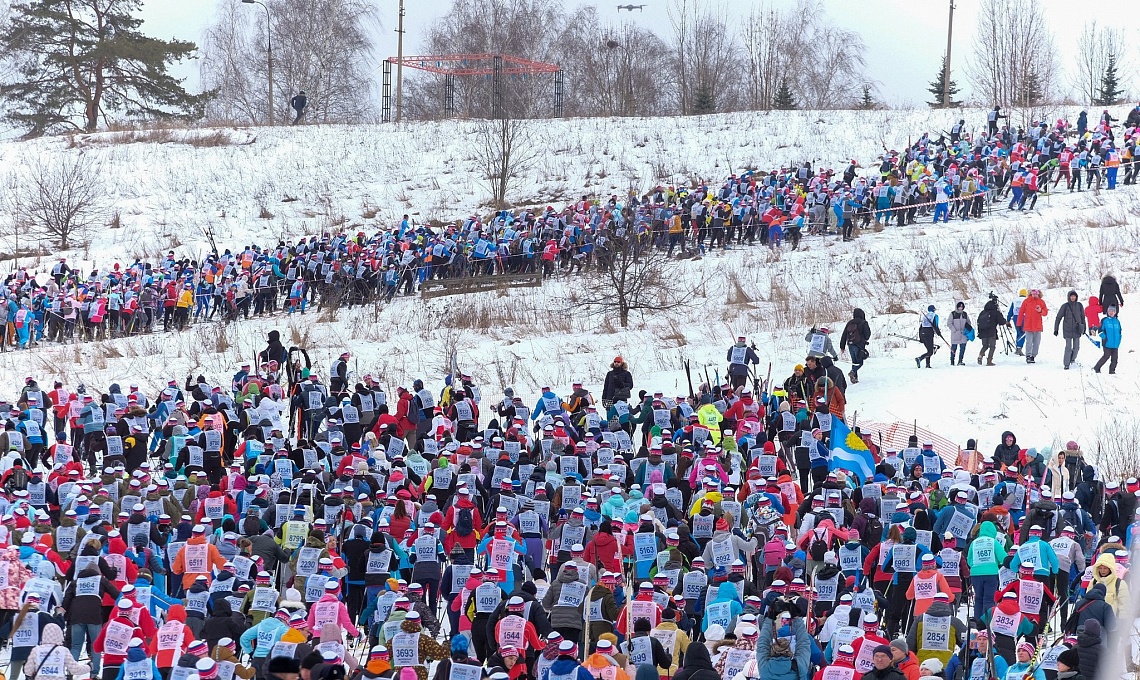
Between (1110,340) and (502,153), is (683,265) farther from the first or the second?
(502,153)

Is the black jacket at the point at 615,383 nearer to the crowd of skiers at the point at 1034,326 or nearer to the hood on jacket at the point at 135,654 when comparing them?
the crowd of skiers at the point at 1034,326

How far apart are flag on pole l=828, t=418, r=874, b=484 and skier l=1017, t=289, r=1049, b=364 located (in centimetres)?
777

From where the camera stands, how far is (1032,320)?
24.4 m

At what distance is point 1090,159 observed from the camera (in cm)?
3884

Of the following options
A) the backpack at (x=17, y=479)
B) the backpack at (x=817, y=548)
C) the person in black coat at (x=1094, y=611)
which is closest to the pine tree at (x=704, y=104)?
the backpack at (x=17, y=479)

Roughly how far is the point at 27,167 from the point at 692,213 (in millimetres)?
29801

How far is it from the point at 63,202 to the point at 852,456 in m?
35.4

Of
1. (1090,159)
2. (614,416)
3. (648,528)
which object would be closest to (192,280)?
(614,416)

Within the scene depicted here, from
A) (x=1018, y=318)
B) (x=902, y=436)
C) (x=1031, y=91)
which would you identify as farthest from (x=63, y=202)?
(x=1031, y=91)

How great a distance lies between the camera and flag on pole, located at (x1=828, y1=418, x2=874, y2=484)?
58.8 ft

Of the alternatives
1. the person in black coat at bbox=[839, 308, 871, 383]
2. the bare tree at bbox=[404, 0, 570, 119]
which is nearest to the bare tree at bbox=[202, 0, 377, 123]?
the bare tree at bbox=[404, 0, 570, 119]

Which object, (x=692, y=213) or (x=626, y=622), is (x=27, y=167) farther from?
(x=626, y=622)

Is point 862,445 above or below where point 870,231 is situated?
below

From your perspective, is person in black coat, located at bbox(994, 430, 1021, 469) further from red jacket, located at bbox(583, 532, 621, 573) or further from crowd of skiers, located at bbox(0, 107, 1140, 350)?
crowd of skiers, located at bbox(0, 107, 1140, 350)
